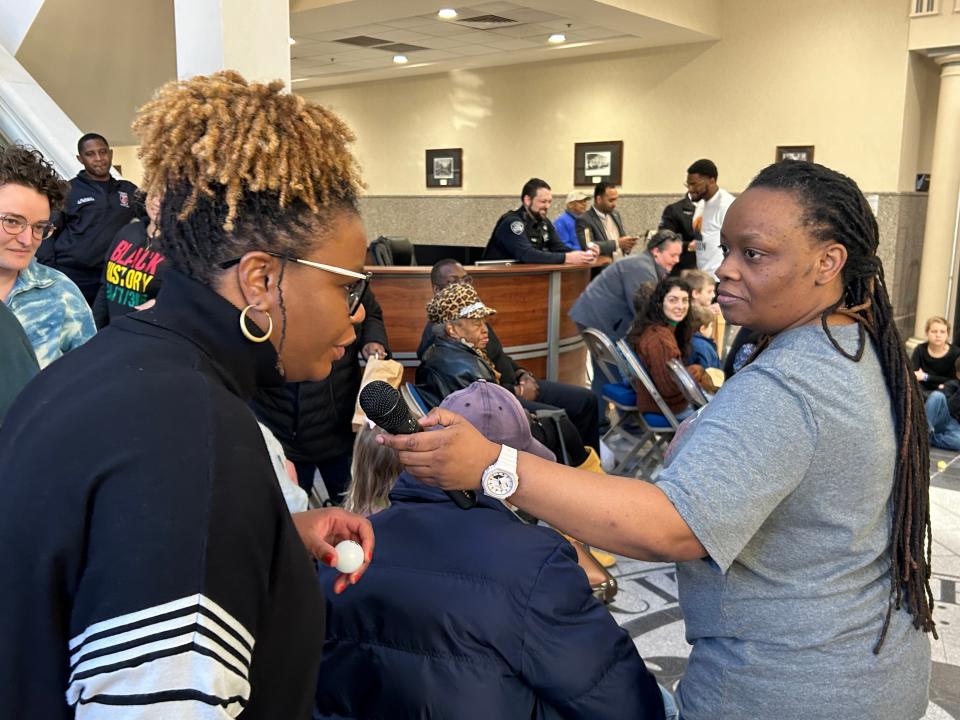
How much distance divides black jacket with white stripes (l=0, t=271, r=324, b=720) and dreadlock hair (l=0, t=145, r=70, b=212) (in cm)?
190

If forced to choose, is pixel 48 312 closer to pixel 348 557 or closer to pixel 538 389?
pixel 348 557

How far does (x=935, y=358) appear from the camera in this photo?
677 cm

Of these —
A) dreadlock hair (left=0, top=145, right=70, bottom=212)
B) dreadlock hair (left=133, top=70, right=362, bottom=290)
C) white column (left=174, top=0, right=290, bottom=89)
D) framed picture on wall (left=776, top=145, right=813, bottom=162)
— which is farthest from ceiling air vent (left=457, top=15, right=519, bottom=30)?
dreadlock hair (left=133, top=70, right=362, bottom=290)

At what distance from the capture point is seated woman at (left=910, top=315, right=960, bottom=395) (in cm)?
668

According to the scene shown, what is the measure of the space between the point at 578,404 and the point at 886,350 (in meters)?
3.85

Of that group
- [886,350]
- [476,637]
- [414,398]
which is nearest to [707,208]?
[414,398]

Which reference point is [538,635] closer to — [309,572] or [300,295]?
[309,572]

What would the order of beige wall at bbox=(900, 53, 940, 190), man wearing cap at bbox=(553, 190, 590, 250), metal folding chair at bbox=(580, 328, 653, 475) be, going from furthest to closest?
beige wall at bbox=(900, 53, 940, 190)
man wearing cap at bbox=(553, 190, 590, 250)
metal folding chair at bbox=(580, 328, 653, 475)

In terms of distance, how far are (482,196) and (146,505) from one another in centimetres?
1303

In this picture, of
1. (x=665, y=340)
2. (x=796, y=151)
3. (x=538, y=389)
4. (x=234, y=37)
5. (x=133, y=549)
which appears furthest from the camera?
(x=796, y=151)

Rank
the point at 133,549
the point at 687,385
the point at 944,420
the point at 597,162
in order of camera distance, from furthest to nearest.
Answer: the point at 597,162 < the point at 944,420 < the point at 687,385 < the point at 133,549

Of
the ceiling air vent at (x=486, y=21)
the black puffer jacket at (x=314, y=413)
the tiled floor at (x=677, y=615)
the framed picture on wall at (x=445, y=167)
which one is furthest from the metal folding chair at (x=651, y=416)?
the framed picture on wall at (x=445, y=167)

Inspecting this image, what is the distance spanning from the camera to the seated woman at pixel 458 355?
4.09m

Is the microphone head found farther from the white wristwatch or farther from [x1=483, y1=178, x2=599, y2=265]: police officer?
[x1=483, y1=178, x2=599, y2=265]: police officer
